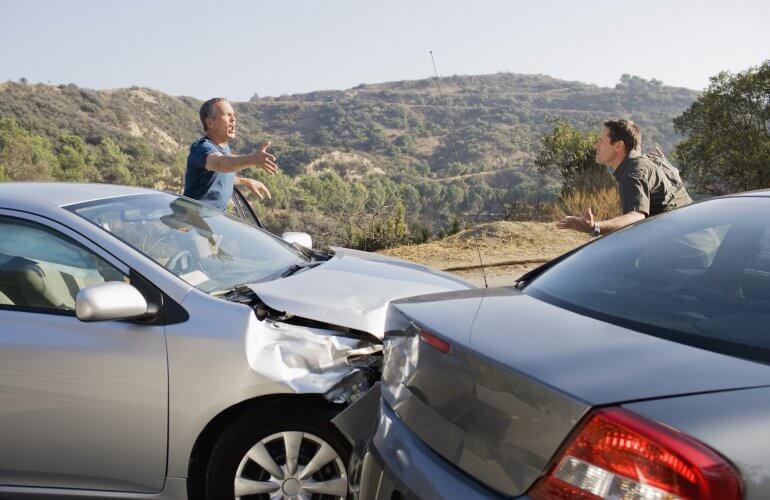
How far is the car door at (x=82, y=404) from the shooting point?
292cm

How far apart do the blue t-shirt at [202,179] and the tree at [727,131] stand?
17085 mm

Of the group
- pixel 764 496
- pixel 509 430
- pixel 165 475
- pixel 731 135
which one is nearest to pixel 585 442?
pixel 509 430

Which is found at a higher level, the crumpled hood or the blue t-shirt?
the blue t-shirt

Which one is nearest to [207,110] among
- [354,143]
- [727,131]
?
[727,131]

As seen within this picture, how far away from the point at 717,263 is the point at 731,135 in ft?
65.1

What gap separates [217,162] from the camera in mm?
5234

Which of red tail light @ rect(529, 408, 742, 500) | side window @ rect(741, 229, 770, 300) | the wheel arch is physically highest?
side window @ rect(741, 229, 770, 300)

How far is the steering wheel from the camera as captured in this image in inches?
133

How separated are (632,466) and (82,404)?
2299 millimetres

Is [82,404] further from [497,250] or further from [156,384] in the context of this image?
[497,250]

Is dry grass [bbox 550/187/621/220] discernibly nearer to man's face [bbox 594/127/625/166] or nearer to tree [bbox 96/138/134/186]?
man's face [bbox 594/127/625/166]

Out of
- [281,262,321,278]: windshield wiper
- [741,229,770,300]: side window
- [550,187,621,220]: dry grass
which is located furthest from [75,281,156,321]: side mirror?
[550,187,621,220]: dry grass

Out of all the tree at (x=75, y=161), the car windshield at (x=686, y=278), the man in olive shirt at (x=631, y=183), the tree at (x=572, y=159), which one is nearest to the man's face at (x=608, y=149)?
the man in olive shirt at (x=631, y=183)

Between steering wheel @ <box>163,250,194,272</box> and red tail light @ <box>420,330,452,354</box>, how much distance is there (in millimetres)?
1581
